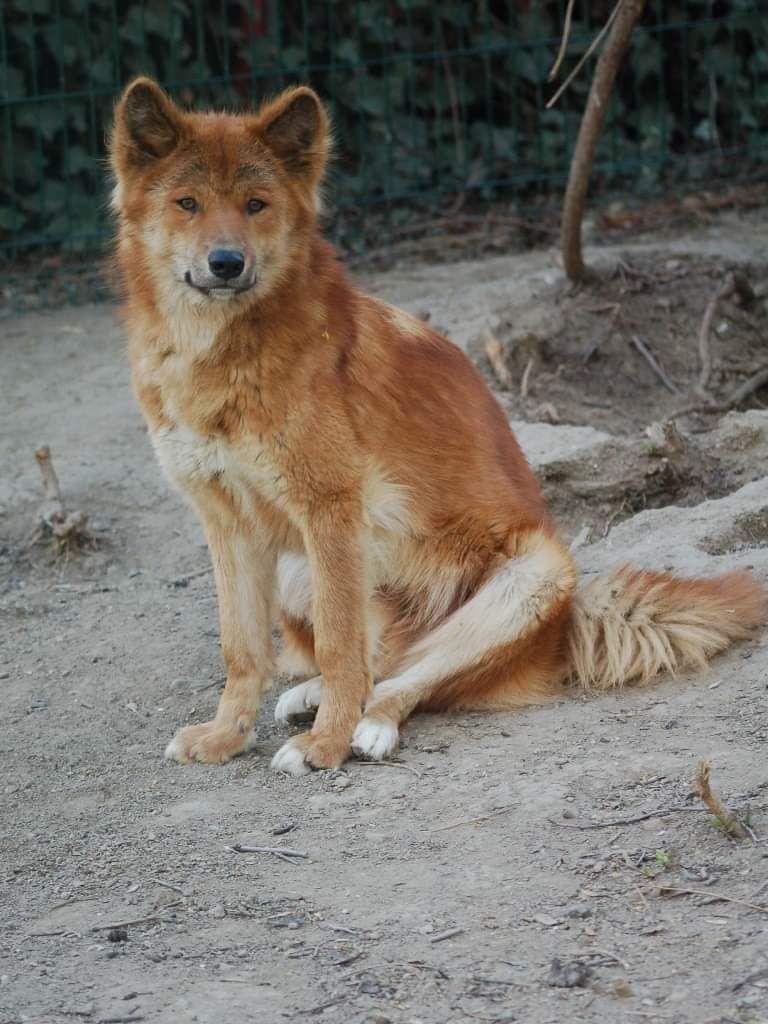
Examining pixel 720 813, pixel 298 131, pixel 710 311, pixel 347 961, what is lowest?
pixel 347 961

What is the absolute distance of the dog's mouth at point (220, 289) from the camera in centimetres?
445

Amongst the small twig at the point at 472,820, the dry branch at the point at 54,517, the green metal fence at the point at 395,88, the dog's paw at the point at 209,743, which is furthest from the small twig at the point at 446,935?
the green metal fence at the point at 395,88

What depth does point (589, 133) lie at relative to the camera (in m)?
7.72

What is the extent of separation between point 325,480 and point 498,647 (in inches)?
32.4

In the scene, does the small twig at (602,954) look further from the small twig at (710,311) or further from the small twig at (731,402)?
the small twig at (710,311)

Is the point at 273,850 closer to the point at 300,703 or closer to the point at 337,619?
the point at 337,619

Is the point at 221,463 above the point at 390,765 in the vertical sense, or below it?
above

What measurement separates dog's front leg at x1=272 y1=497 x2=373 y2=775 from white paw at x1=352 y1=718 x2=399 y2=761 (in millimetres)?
42

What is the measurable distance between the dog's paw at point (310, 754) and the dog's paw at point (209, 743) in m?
0.21

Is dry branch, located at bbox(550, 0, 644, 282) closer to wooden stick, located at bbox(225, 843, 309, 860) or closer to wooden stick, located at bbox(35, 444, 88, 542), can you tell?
wooden stick, located at bbox(35, 444, 88, 542)

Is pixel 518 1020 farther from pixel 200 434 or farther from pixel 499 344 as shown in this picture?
pixel 499 344

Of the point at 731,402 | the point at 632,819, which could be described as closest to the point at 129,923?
the point at 632,819

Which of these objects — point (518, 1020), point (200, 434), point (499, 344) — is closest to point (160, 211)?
point (200, 434)

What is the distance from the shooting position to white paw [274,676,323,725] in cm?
499
